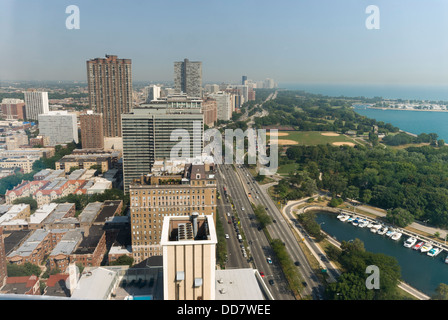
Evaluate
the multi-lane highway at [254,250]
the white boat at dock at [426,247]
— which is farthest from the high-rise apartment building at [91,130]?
the white boat at dock at [426,247]

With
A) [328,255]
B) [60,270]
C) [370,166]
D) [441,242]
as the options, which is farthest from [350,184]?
[60,270]

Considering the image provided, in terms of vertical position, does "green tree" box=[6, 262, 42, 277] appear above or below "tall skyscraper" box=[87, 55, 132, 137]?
below

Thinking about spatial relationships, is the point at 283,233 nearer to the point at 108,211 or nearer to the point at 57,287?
the point at 108,211

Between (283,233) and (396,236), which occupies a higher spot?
(283,233)

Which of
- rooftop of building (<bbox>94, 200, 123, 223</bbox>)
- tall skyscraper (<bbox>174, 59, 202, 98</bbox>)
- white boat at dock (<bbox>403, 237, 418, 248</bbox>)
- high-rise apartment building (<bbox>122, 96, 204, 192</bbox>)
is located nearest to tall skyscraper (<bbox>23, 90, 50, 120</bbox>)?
tall skyscraper (<bbox>174, 59, 202, 98</bbox>)

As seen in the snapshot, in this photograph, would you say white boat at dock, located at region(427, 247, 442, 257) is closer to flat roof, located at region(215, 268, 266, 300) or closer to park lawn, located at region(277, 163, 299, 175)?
flat roof, located at region(215, 268, 266, 300)

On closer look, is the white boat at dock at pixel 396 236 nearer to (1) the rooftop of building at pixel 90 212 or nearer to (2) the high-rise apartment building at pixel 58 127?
(1) the rooftop of building at pixel 90 212

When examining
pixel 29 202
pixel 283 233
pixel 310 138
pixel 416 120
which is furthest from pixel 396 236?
pixel 416 120

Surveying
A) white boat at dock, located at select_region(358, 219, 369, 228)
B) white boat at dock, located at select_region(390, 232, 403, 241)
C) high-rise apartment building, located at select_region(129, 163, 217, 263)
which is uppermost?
high-rise apartment building, located at select_region(129, 163, 217, 263)
